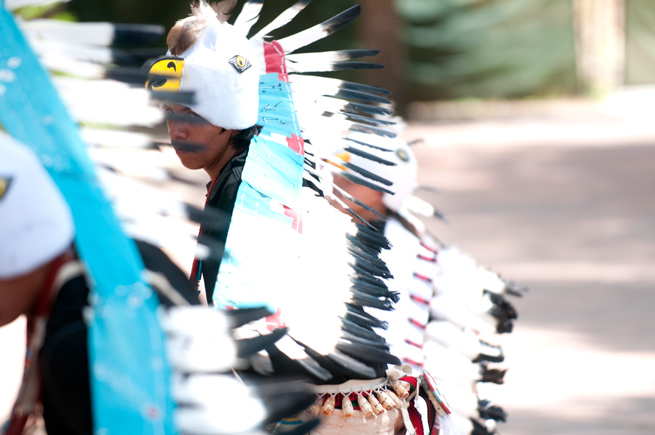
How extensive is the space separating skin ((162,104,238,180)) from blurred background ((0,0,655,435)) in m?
0.24

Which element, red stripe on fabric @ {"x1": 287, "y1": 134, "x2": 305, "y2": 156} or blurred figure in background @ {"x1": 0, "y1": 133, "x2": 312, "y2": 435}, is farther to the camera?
red stripe on fabric @ {"x1": 287, "y1": 134, "x2": 305, "y2": 156}

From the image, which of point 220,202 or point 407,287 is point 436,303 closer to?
point 407,287

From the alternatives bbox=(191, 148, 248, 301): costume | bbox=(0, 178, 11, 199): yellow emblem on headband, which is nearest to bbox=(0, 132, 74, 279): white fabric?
bbox=(0, 178, 11, 199): yellow emblem on headband

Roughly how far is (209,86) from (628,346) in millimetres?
4882

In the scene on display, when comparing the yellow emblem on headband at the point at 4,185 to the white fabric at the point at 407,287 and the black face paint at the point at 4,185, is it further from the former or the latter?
the white fabric at the point at 407,287

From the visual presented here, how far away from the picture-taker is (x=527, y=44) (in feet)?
65.6

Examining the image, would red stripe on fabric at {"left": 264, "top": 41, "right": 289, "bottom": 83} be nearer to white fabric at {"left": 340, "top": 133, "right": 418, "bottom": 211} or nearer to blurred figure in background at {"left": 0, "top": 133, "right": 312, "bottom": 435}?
white fabric at {"left": 340, "top": 133, "right": 418, "bottom": 211}

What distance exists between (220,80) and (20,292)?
1.03 metres

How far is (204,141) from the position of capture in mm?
2254

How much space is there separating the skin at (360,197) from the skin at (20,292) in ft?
3.73

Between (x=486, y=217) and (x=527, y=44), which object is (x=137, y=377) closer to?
(x=486, y=217)

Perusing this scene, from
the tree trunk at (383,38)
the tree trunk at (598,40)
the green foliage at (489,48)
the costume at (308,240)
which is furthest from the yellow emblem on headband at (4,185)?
the tree trunk at (598,40)

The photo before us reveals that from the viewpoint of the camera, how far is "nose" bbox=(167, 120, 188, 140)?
82.7 inches

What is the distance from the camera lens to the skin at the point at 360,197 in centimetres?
256
